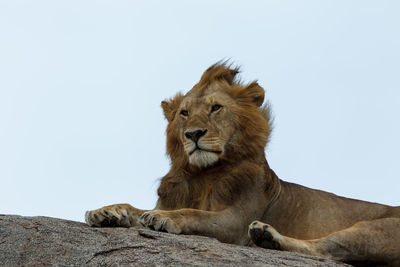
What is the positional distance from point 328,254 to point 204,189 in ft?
4.17

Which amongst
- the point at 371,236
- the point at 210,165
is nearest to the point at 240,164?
the point at 210,165

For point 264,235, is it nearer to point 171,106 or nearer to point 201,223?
point 201,223

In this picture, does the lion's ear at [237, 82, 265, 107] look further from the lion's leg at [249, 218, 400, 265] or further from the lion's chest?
the lion's leg at [249, 218, 400, 265]

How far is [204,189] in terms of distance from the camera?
684 cm

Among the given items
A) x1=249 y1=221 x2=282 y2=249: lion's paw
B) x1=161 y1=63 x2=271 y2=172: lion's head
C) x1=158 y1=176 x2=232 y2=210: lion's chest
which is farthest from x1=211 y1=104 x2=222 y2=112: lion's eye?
x1=249 y1=221 x2=282 y2=249: lion's paw

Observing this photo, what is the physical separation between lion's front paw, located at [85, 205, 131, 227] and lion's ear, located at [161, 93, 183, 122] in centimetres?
142

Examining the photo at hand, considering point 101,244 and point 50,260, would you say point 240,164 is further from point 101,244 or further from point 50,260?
point 50,260

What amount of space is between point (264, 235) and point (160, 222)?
85 cm

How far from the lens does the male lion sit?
630cm

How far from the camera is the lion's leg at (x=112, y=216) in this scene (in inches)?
243

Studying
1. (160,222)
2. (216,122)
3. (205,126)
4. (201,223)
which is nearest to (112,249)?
(160,222)

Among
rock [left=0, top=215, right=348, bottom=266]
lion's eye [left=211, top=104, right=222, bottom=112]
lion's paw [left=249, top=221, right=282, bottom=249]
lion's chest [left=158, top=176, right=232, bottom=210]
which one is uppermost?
lion's eye [left=211, top=104, right=222, bottom=112]

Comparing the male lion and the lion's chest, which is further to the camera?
the lion's chest

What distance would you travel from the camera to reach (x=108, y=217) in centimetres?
620
